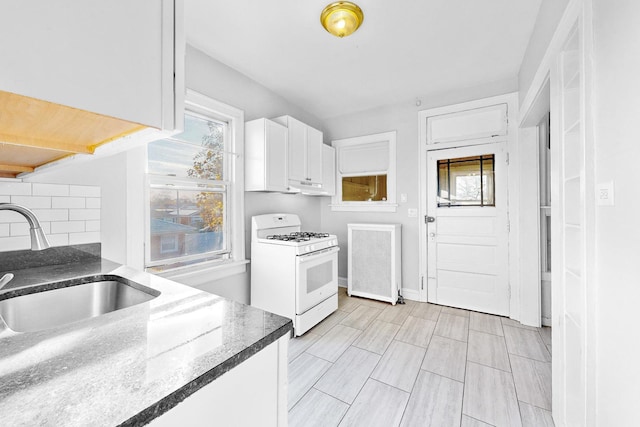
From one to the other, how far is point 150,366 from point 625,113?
1431 mm

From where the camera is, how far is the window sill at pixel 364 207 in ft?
11.7

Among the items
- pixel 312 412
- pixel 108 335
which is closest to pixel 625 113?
pixel 108 335

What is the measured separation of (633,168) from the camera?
776mm

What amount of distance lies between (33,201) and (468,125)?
3765mm

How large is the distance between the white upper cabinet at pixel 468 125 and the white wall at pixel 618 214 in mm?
2187

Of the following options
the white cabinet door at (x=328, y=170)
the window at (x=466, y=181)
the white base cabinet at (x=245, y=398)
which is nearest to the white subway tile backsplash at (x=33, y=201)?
the white base cabinet at (x=245, y=398)

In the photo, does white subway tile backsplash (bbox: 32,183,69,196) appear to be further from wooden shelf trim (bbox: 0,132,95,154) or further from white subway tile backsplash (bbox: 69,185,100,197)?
wooden shelf trim (bbox: 0,132,95,154)

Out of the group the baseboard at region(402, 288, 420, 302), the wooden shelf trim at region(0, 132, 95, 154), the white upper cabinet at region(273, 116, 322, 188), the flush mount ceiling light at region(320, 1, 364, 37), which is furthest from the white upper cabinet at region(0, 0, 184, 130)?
the baseboard at region(402, 288, 420, 302)

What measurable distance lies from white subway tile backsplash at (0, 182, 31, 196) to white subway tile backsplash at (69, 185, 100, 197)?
6.8 inches

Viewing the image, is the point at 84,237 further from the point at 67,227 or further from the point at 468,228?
the point at 468,228

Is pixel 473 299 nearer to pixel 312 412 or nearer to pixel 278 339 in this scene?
pixel 312 412

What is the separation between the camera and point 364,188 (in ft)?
12.4

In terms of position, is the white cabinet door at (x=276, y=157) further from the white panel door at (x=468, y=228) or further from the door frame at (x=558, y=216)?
the door frame at (x=558, y=216)

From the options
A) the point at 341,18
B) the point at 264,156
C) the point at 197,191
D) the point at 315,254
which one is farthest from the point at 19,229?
the point at 341,18
